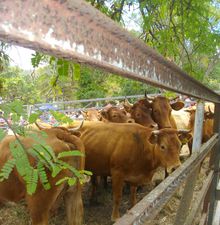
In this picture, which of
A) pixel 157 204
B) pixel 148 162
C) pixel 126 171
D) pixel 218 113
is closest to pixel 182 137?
pixel 148 162

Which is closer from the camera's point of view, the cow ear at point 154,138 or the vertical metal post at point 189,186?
the vertical metal post at point 189,186

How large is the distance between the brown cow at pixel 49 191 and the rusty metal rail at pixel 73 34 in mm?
2623

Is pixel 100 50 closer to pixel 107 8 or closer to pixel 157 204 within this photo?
pixel 157 204

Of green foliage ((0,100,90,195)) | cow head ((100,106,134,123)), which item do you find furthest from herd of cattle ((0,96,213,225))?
green foliage ((0,100,90,195))

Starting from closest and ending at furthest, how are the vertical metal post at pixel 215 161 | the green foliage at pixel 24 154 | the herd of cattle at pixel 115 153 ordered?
the green foliage at pixel 24 154, the vertical metal post at pixel 215 161, the herd of cattle at pixel 115 153

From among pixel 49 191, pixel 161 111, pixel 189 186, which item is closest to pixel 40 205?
pixel 49 191

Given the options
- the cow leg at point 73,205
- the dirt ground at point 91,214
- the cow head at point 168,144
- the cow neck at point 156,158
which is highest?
the cow head at point 168,144

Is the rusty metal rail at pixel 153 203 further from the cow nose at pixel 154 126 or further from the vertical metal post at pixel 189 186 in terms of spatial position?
the cow nose at pixel 154 126

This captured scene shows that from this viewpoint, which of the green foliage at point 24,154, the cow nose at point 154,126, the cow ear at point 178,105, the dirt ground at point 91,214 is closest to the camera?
the green foliage at point 24,154

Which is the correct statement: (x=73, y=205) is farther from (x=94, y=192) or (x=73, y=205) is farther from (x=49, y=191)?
(x=94, y=192)

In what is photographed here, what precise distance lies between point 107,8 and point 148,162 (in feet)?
7.70

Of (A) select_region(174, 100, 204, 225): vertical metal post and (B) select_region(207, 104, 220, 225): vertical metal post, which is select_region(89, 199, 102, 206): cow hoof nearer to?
(B) select_region(207, 104, 220, 225): vertical metal post

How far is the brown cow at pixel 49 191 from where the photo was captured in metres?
3.60

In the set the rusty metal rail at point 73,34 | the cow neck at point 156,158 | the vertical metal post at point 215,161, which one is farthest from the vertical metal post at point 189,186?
the cow neck at point 156,158
